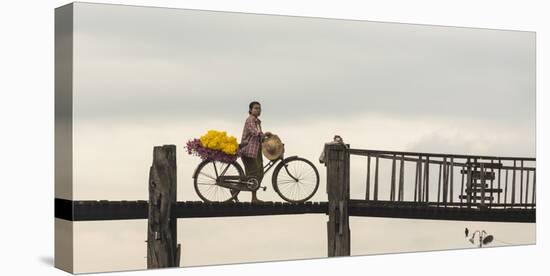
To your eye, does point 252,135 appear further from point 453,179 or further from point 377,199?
point 453,179

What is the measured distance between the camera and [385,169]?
12.0m

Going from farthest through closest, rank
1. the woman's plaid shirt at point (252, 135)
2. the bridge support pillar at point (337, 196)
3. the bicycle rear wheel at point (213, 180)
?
the bridge support pillar at point (337, 196) < the woman's plaid shirt at point (252, 135) < the bicycle rear wheel at point (213, 180)

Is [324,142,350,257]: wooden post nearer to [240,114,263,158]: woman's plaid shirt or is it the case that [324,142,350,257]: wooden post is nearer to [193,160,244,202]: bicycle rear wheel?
[240,114,263,158]: woman's plaid shirt

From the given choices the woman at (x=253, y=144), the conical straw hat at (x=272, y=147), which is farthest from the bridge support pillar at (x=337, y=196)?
the woman at (x=253, y=144)

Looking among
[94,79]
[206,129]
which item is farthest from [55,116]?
[206,129]

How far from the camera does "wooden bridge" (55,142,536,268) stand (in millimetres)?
10547

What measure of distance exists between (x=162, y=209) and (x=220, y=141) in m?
0.94

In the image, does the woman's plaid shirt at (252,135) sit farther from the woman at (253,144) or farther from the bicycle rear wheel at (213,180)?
the bicycle rear wheel at (213,180)

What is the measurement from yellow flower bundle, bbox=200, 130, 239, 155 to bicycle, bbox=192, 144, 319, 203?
0.16 m

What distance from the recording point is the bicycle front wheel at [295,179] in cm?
1136

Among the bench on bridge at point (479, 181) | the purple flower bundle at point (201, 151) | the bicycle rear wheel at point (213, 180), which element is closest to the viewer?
the purple flower bundle at point (201, 151)

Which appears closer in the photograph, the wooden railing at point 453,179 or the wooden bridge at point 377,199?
the wooden bridge at point 377,199

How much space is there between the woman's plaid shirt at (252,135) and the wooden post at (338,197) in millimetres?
853

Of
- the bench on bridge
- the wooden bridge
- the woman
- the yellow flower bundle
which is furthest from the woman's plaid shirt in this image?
the bench on bridge
